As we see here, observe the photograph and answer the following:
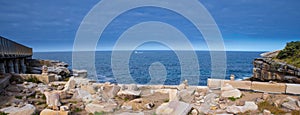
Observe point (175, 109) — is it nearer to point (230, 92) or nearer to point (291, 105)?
point (230, 92)

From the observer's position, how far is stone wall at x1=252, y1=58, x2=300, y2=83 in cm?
2279

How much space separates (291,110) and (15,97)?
34.9 feet

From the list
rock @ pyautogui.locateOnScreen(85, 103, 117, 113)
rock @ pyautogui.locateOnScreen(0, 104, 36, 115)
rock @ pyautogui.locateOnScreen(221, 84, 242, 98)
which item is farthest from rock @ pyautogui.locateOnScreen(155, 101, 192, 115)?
rock @ pyautogui.locateOnScreen(0, 104, 36, 115)

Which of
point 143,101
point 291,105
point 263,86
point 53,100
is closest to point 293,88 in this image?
point 263,86

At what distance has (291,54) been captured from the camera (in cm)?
2639

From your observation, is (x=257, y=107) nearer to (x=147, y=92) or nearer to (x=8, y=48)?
(x=147, y=92)

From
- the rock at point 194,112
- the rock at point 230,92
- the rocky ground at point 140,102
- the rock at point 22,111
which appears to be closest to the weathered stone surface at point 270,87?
the rocky ground at point 140,102

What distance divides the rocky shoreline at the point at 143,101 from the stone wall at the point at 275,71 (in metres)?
16.4

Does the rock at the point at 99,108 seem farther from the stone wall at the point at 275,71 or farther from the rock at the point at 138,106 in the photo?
the stone wall at the point at 275,71

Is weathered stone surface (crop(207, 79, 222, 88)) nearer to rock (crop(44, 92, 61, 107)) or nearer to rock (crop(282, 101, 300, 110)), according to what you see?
rock (crop(282, 101, 300, 110))

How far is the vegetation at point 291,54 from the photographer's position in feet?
81.4

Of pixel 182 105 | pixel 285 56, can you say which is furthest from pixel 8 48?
pixel 285 56

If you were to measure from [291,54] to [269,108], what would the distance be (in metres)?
23.2

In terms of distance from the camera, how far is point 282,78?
24969 mm
